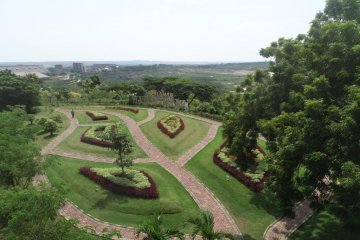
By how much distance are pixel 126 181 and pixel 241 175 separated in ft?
32.4

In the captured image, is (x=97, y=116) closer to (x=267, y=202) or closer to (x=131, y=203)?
(x=131, y=203)

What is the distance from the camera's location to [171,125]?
151 ft

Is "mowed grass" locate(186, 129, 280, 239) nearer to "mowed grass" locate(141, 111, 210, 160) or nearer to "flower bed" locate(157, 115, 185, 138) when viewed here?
"mowed grass" locate(141, 111, 210, 160)

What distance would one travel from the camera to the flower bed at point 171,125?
142 ft

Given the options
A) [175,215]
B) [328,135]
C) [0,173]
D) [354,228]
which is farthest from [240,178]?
[0,173]

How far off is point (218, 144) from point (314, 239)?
1882 cm

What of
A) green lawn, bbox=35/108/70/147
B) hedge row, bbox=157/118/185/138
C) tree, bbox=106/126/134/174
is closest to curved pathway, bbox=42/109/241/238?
green lawn, bbox=35/108/70/147

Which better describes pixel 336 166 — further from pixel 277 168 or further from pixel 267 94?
pixel 267 94

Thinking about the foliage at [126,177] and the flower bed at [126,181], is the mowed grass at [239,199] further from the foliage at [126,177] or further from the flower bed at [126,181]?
the foliage at [126,177]

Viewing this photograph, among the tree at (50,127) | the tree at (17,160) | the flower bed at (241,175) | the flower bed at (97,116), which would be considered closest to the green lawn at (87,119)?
the flower bed at (97,116)

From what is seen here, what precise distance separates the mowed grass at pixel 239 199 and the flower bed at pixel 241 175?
14.0 inches

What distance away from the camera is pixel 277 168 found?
18859mm

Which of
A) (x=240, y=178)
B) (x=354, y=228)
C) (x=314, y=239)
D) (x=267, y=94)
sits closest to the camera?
(x=354, y=228)

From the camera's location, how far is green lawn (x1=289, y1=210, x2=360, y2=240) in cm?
2284
